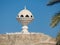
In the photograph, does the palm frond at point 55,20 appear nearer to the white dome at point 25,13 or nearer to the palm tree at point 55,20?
the palm tree at point 55,20

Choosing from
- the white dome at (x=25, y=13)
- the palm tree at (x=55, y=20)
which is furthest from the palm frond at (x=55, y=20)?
the white dome at (x=25, y=13)

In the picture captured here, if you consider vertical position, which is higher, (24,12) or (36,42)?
(24,12)

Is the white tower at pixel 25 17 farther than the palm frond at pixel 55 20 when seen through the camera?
Yes

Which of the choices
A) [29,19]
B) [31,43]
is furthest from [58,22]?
[29,19]

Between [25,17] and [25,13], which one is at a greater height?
[25,13]

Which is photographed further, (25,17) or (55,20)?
(25,17)

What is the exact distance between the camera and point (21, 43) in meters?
34.6

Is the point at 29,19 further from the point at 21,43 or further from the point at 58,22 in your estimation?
the point at 58,22

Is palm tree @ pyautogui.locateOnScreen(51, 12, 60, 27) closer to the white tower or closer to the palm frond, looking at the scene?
the palm frond

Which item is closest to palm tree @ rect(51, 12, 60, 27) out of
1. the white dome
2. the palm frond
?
the palm frond

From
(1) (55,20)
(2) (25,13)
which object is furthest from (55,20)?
(2) (25,13)

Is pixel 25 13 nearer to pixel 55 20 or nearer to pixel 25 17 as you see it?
pixel 25 17

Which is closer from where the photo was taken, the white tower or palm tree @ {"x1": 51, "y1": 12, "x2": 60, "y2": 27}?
palm tree @ {"x1": 51, "y1": 12, "x2": 60, "y2": 27}

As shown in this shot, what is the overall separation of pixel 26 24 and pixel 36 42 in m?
7.12
